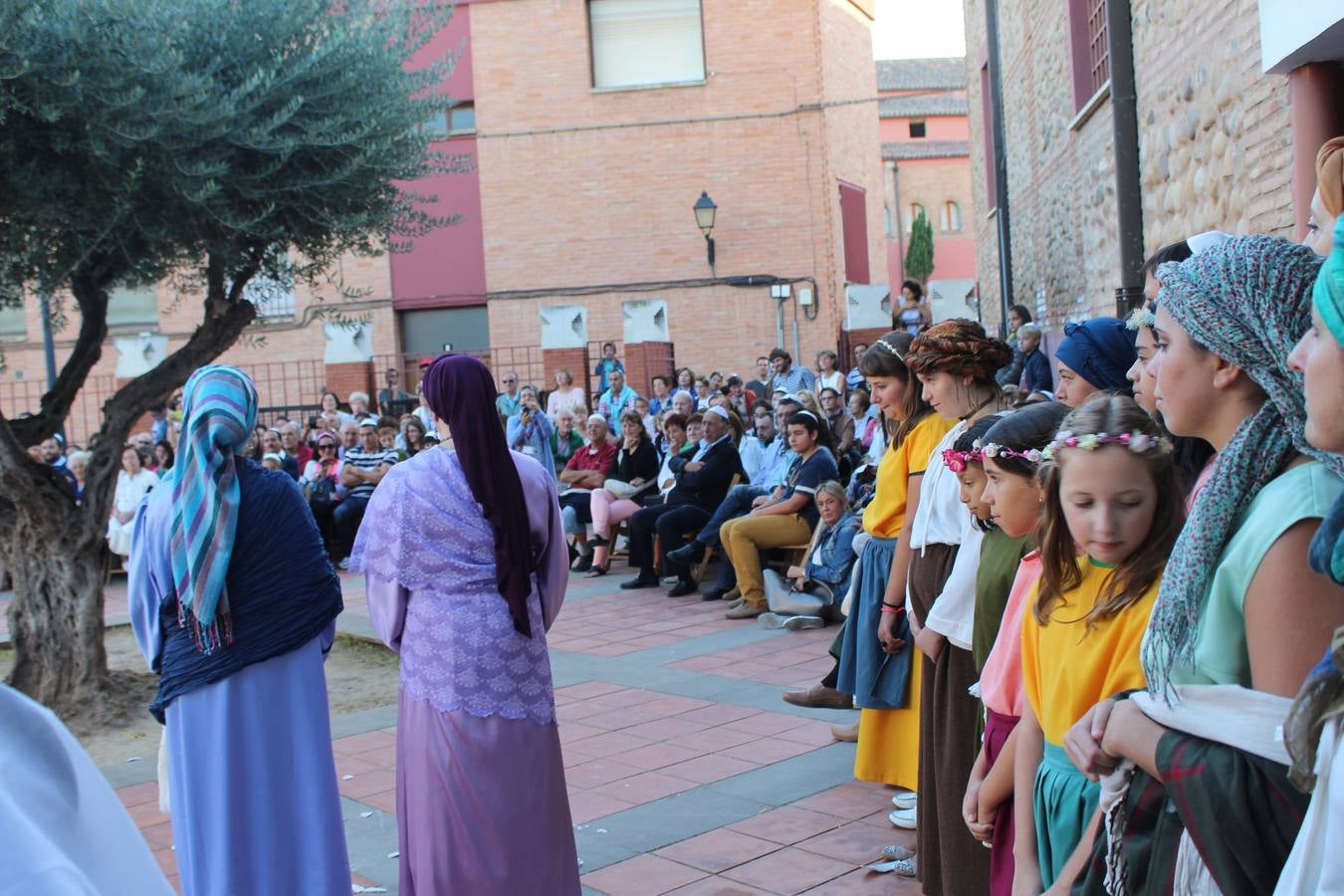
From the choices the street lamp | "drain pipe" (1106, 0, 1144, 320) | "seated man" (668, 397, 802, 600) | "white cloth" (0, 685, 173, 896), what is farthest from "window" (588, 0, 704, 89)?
"white cloth" (0, 685, 173, 896)

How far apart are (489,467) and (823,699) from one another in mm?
3418

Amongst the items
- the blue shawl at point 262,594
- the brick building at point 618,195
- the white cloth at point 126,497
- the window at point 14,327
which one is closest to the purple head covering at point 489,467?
the blue shawl at point 262,594

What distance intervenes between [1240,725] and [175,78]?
6.65m

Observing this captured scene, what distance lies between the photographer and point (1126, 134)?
896 centimetres

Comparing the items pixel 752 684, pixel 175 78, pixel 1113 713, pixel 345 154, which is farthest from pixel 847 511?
pixel 1113 713

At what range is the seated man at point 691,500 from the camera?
11500mm

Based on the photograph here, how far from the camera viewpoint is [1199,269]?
2150mm

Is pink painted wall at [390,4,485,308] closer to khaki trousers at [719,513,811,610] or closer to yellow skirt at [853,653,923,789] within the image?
khaki trousers at [719,513,811,610]

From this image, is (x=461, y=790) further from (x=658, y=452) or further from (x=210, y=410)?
(x=658, y=452)

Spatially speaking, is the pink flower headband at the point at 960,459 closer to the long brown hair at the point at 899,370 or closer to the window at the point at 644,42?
the long brown hair at the point at 899,370

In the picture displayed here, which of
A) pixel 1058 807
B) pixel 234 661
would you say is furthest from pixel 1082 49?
pixel 1058 807

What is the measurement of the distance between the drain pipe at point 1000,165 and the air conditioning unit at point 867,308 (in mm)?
3685

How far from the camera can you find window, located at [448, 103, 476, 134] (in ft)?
83.5

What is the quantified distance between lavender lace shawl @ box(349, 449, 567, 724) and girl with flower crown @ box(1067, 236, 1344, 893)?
2.25 metres
